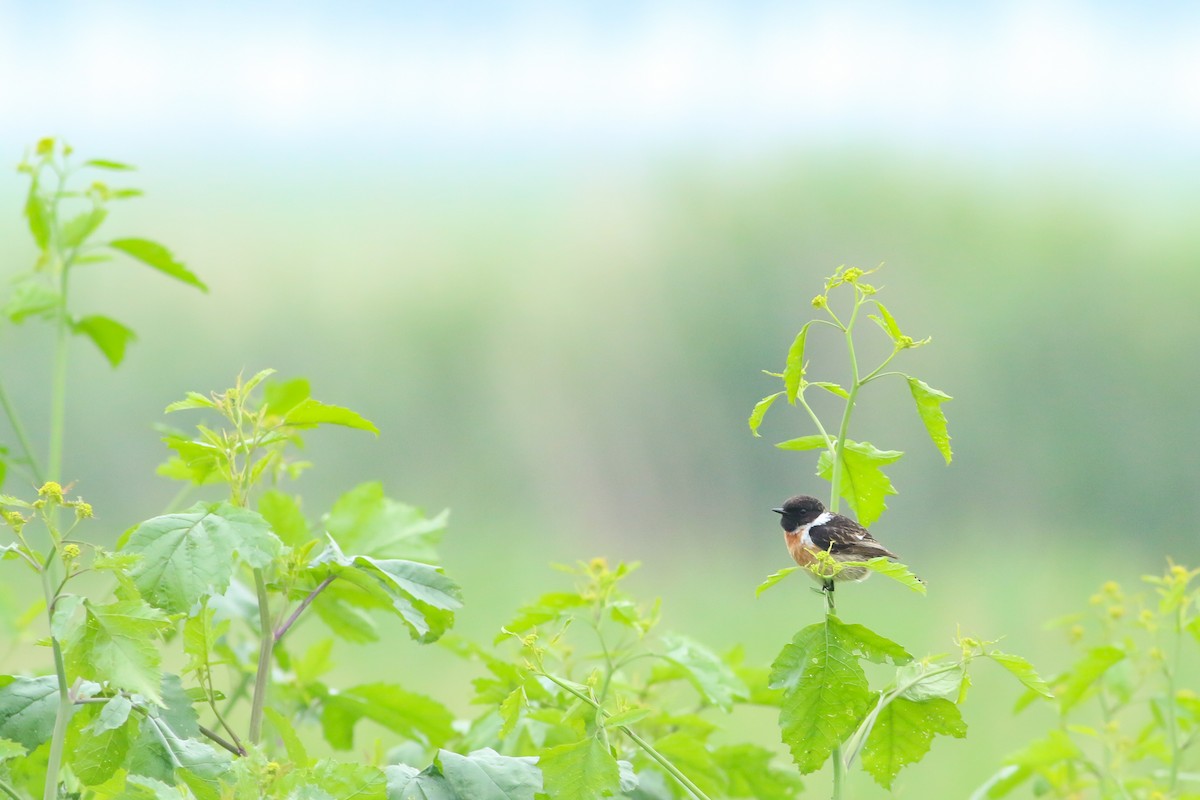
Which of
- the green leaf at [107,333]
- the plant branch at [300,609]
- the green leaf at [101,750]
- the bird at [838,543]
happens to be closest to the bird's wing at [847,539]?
the bird at [838,543]

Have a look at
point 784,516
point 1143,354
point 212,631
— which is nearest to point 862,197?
point 1143,354

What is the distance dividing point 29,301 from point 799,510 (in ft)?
2.32

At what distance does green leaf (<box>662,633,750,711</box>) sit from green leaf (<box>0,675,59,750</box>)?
415 millimetres

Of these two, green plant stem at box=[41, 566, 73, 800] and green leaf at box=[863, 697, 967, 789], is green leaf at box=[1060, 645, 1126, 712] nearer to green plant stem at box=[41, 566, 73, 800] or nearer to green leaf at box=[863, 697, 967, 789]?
green leaf at box=[863, 697, 967, 789]

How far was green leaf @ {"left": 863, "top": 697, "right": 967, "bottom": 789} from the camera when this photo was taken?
0.65 metres

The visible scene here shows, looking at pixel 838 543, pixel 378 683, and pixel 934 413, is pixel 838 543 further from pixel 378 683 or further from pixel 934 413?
pixel 378 683

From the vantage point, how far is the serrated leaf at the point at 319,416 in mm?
689

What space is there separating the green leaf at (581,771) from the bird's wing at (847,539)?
204 mm

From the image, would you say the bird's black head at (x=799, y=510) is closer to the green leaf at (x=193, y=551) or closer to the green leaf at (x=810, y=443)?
the green leaf at (x=810, y=443)

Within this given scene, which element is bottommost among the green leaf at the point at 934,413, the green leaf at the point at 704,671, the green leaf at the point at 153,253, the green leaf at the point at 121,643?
the green leaf at the point at 704,671

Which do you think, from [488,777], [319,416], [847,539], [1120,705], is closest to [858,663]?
[847,539]

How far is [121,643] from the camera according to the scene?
558mm

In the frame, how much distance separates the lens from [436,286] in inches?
131

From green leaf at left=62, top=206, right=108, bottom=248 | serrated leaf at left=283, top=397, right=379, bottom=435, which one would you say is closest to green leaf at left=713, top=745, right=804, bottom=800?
serrated leaf at left=283, top=397, right=379, bottom=435
